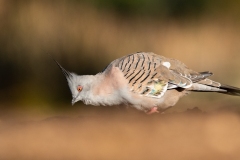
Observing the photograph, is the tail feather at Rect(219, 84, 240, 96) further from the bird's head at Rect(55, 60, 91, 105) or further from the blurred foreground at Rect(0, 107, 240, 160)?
the blurred foreground at Rect(0, 107, 240, 160)

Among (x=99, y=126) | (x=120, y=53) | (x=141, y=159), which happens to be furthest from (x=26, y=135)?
(x=120, y=53)

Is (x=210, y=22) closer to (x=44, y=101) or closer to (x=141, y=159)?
(x=44, y=101)

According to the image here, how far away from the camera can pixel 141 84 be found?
211 centimetres

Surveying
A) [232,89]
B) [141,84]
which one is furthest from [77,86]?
[232,89]

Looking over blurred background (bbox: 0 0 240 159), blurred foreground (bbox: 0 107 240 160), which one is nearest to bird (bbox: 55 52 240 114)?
blurred foreground (bbox: 0 107 240 160)

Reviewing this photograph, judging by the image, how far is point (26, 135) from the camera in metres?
1.13

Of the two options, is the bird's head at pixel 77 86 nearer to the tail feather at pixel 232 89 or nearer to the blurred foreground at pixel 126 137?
the tail feather at pixel 232 89

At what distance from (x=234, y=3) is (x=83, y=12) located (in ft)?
4.33

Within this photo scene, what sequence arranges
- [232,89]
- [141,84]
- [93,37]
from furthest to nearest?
1. [93,37]
2. [232,89]
3. [141,84]

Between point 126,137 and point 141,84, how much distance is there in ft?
3.32

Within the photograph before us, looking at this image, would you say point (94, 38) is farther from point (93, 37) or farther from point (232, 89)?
point (232, 89)

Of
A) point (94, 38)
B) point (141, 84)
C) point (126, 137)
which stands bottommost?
point (94, 38)

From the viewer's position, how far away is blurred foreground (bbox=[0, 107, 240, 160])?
1.03m

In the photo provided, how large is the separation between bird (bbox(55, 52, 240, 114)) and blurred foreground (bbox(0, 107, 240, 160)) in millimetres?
821
